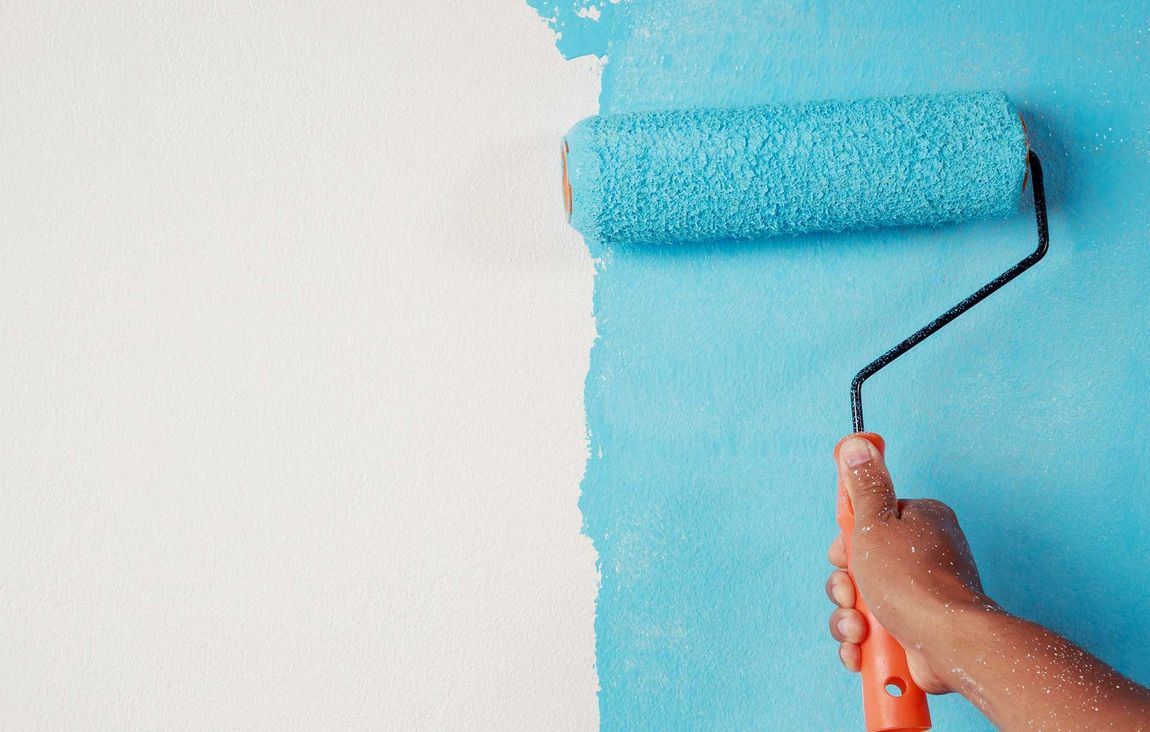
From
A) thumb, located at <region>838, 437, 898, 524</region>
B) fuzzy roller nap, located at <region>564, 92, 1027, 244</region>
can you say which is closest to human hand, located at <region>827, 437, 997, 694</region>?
thumb, located at <region>838, 437, 898, 524</region>

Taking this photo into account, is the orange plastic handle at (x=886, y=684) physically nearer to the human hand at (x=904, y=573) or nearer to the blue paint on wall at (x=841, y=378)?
the human hand at (x=904, y=573)

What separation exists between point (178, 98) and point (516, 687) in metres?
0.63

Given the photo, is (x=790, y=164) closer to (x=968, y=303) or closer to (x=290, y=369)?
(x=968, y=303)

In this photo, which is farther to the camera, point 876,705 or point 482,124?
point 482,124

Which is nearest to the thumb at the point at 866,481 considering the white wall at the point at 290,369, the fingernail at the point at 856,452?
the fingernail at the point at 856,452

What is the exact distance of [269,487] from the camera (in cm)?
80

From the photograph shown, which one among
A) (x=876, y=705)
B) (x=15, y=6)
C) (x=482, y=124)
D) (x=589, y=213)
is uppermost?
(x=15, y=6)

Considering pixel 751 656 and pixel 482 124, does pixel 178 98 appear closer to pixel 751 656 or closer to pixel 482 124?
pixel 482 124

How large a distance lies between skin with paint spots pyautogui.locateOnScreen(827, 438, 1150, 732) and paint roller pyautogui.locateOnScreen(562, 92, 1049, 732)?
0.08 feet

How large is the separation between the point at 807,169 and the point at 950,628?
0.38 m

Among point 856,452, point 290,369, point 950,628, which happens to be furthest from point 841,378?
point 290,369

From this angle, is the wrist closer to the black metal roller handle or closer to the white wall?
the black metal roller handle

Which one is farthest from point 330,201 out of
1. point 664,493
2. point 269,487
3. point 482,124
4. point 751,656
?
point 751,656

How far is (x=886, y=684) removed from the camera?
0.70 m
